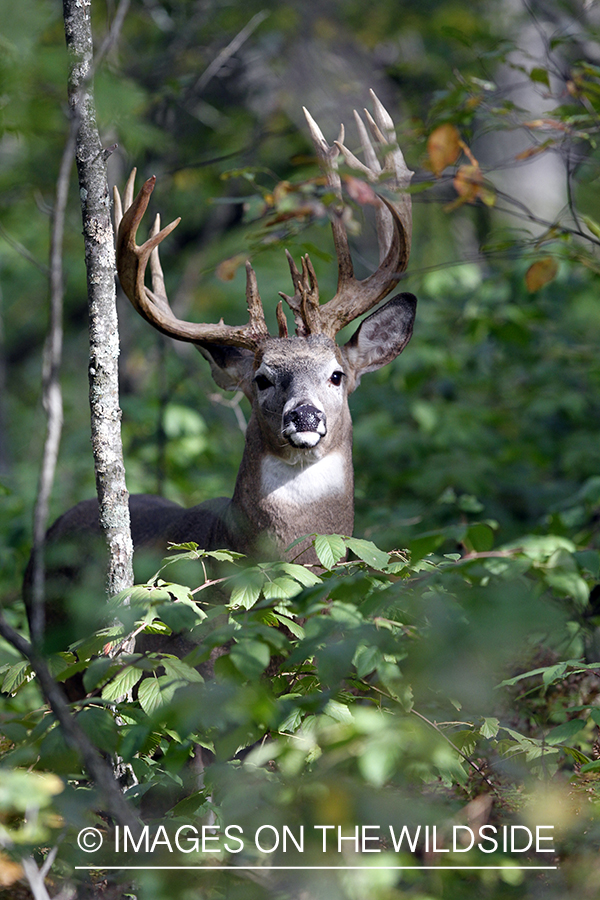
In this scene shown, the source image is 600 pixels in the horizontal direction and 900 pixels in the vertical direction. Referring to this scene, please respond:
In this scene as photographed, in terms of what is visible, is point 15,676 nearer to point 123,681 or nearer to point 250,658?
point 123,681

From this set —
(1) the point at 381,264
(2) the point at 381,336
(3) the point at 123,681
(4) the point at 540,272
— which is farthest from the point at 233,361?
(3) the point at 123,681

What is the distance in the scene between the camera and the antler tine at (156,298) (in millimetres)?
3916

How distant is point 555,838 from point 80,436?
622cm

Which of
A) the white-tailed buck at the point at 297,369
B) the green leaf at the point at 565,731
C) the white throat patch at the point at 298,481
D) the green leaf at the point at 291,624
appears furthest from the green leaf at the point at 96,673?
the white throat patch at the point at 298,481

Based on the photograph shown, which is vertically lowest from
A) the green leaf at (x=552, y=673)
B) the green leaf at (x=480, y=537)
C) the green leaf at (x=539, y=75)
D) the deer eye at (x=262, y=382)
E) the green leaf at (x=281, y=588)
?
the green leaf at (x=552, y=673)

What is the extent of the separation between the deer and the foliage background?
24cm

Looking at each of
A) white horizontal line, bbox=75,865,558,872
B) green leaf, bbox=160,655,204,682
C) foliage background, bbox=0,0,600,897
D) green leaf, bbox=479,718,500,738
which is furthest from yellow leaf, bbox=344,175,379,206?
white horizontal line, bbox=75,865,558,872

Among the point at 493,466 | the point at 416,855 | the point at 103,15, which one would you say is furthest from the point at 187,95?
the point at 416,855

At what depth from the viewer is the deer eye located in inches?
160

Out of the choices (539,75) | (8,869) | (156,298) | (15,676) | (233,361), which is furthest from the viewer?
(233,361)

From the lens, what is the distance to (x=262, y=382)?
4102 mm

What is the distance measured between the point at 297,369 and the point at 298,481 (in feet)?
1.65

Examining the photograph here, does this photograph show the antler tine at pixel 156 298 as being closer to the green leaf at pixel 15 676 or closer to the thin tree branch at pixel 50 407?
the thin tree branch at pixel 50 407

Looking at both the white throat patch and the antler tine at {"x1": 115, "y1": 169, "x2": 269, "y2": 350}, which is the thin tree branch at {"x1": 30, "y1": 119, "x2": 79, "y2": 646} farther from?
the white throat patch
